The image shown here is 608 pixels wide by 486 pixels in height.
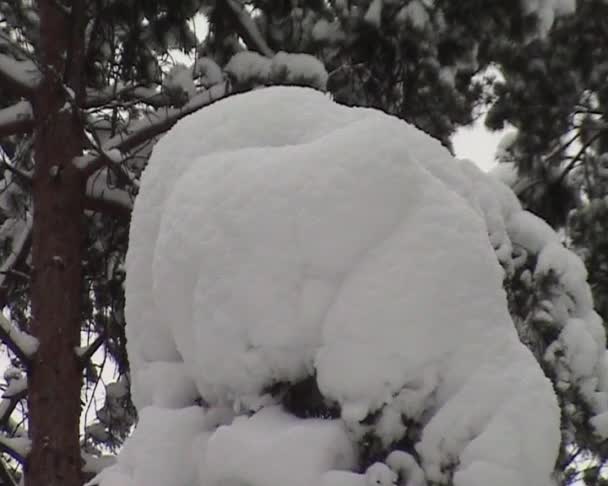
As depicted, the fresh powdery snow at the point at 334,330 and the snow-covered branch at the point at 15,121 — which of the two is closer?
the fresh powdery snow at the point at 334,330

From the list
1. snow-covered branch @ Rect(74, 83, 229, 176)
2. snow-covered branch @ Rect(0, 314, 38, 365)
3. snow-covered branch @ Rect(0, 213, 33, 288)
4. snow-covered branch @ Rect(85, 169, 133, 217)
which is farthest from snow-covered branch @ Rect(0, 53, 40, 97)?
snow-covered branch @ Rect(0, 314, 38, 365)

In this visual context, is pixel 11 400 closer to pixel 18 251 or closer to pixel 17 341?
pixel 18 251

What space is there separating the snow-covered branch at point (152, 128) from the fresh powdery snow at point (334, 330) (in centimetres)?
301

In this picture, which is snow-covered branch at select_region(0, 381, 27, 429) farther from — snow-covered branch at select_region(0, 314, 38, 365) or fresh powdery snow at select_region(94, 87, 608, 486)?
fresh powdery snow at select_region(94, 87, 608, 486)

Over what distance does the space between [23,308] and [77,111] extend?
11.2 feet

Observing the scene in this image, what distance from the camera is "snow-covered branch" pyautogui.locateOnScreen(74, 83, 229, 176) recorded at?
17.6ft

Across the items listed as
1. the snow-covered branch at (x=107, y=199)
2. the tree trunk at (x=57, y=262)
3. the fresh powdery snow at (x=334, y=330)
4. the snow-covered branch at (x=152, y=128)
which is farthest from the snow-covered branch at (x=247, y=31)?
the fresh powdery snow at (x=334, y=330)

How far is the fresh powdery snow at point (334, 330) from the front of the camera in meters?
1.93

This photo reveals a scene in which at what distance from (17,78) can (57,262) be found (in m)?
1.29

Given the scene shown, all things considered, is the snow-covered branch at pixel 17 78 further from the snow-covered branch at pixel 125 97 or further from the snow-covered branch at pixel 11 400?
the snow-covered branch at pixel 11 400

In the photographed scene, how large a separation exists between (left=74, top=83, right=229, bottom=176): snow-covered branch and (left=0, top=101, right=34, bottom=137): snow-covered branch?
1.64 feet

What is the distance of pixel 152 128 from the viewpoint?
212 inches

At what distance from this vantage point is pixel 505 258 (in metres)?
3.52

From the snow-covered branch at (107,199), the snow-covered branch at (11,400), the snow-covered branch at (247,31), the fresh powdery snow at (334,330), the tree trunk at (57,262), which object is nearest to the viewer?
the fresh powdery snow at (334,330)
